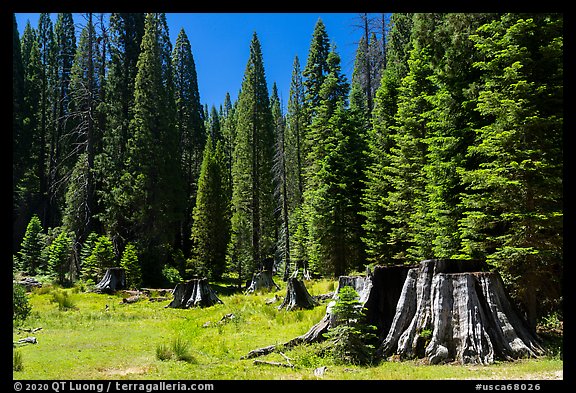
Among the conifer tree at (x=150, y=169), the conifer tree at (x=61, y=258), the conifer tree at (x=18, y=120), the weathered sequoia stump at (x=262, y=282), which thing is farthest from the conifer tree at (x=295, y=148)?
the conifer tree at (x=18, y=120)

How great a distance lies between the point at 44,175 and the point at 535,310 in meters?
52.0

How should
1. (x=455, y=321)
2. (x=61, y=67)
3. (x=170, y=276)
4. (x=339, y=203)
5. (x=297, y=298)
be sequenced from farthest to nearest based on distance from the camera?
(x=61, y=67) → (x=170, y=276) → (x=339, y=203) → (x=297, y=298) → (x=455, y=321)

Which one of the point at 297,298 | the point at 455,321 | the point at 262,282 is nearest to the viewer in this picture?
the point at 455,321

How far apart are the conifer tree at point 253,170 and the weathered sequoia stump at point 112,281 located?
647 inches

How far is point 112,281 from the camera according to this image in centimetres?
2431

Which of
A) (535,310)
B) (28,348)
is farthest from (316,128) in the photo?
(28,348)

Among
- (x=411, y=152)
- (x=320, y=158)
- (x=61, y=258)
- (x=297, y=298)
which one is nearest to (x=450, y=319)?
(x=297, y=298)

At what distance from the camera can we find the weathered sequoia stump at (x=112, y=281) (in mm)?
23938

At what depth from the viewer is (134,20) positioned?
137ft

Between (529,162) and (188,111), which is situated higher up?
(188,111)

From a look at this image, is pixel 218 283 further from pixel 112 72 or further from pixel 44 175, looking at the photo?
pixel 44 175

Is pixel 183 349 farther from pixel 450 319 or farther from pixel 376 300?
pixel 450 319

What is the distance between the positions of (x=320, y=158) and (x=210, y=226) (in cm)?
1238

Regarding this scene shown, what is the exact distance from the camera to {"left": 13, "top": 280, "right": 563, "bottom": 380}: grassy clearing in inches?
304
